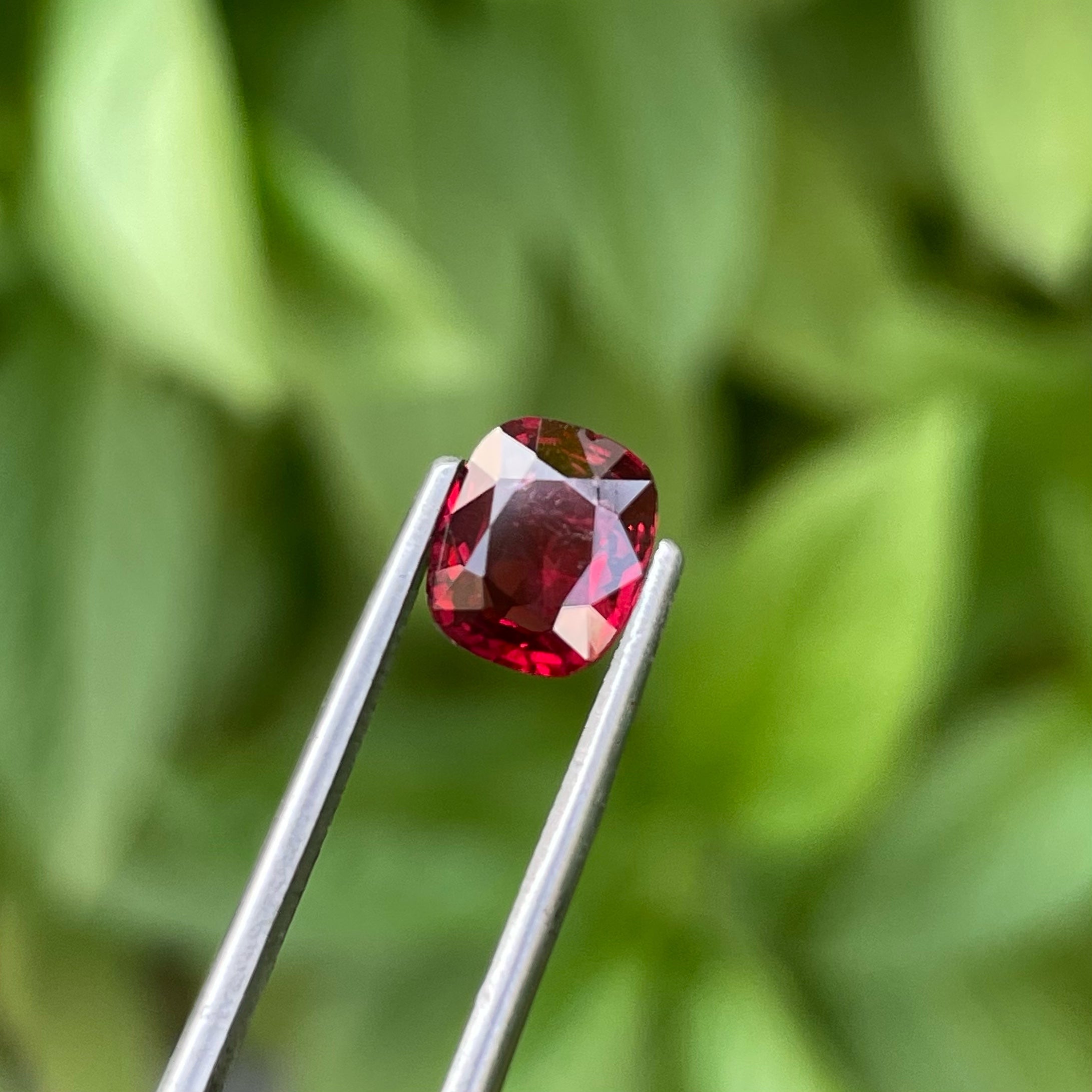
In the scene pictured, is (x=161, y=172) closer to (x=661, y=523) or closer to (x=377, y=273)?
(x=377, y=273)

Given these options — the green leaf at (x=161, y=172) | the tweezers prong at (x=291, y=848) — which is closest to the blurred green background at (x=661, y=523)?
the green leaf at (x=161, y=172)

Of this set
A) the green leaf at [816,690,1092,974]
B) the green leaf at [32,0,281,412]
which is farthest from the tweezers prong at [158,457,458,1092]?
the green leaf at [816,690,1092,974]

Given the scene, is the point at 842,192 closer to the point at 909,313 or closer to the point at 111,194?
the point at 909,313

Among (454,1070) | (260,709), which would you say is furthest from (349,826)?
(454,1070)

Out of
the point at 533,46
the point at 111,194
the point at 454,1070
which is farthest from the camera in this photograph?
the point at 533,46

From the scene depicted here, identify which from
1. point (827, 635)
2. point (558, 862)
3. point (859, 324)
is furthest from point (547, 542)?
point (859, 324)

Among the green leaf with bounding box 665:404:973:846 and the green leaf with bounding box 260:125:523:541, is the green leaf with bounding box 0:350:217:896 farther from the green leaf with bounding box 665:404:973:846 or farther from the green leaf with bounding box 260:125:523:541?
the green leaf with bounding box 665:404:973:846

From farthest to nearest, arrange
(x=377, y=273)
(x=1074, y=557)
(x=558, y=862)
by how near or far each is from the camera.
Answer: (x=1074, y=557) < (x=377, y=273) < (x=558, y=862)
